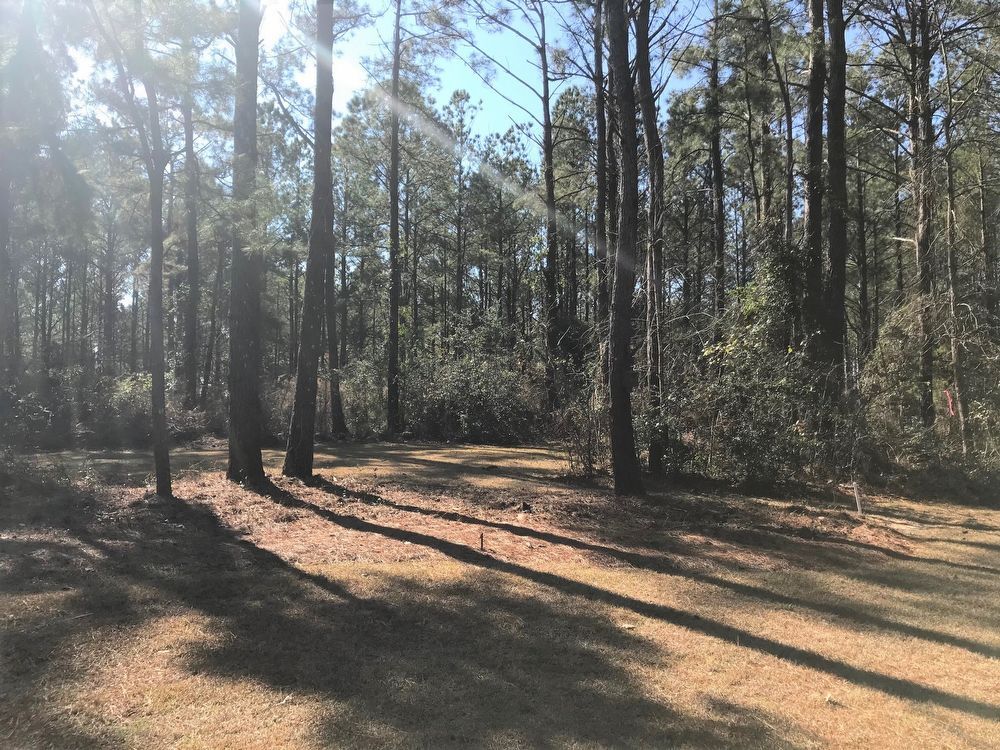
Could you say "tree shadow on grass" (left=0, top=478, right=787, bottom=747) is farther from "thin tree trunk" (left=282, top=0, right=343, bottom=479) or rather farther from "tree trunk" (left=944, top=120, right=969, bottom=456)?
"tree trunk" (left=944, top=120, right=969, bottom=456)

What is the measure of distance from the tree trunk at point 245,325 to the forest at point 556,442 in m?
0.05

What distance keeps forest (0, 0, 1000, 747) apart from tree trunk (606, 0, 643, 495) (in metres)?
0.06

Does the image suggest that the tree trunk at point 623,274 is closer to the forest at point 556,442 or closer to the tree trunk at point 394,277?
the forest at point 556,442

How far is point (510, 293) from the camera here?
117ft

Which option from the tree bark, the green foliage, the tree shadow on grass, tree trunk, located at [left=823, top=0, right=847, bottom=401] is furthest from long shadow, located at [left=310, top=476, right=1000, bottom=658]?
the green foliage

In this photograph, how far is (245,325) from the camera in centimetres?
970

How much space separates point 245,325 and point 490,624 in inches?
280

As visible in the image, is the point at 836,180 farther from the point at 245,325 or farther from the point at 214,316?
the point at 214,316

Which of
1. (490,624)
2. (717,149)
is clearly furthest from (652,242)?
(717,149)

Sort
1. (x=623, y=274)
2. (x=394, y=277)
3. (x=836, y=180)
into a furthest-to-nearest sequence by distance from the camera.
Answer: (x=394, y=277), (x=836, y=180), (x=623, y=274)

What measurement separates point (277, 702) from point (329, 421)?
1768cm

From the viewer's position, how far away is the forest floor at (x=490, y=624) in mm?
3162

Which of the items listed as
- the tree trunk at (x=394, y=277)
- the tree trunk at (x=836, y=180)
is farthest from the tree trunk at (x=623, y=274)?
the tree trunk at (x=394, y=277)

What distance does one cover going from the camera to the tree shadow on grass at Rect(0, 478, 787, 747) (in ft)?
10.1
